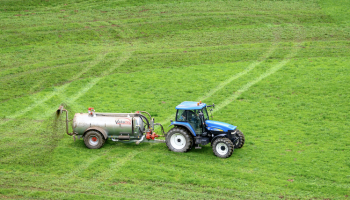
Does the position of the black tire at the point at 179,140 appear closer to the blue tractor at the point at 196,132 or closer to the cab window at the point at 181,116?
the blue tractor at the point at 196,132

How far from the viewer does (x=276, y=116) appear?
2928cm

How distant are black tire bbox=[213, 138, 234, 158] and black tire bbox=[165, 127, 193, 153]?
1504 mm

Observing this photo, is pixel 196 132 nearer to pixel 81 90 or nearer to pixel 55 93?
pixel 81 90

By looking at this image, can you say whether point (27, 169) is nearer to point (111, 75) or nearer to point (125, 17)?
point (111, 75)

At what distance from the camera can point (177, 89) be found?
3462cm

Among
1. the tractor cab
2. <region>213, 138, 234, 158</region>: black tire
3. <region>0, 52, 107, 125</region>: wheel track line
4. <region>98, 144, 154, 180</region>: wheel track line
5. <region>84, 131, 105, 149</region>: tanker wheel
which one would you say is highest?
<region>0, 52, 107, 125</region>: wheel track line

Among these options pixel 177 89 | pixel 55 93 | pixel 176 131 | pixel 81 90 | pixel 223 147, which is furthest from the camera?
pixel 177 89

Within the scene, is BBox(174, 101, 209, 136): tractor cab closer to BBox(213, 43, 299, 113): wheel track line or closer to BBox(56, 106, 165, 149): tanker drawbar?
BBox(56, 106, 165, 149): tanker drawbar

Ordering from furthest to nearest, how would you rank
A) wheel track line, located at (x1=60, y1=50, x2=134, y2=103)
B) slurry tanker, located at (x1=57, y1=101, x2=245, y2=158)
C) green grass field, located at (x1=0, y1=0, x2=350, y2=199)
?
1. wheel track line, located at (x1=60, y1=50, x2=134, y2=103)
2. slurry tanker, located at (x1=57, y1=101, x2=245, y2=158)
3. green grass field, located at (x1=0, y1=0, x2=350, y2=199)

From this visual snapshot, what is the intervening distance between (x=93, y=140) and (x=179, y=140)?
207 inches

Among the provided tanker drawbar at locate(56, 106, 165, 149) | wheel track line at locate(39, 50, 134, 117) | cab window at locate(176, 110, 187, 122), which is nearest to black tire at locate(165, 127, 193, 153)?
cab window at locate(176, 110, 187, 122)

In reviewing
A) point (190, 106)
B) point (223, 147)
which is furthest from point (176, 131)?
point (223, 147)

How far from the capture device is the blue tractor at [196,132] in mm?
22266

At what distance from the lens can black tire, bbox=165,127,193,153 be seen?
22.5m
